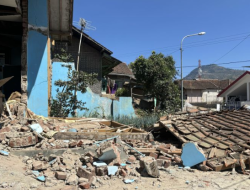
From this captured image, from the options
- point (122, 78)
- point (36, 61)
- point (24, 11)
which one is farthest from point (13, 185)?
point (122, 78)

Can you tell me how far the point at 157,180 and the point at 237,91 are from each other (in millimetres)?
21716

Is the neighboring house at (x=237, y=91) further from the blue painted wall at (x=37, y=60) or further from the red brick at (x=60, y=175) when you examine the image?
the red brick at (x=60, y=175)

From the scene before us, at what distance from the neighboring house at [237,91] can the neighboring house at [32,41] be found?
56.6ft

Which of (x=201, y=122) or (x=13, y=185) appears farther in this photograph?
(x=201, y=122)

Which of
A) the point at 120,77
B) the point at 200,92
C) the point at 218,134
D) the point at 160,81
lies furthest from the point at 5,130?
the point at 200,92

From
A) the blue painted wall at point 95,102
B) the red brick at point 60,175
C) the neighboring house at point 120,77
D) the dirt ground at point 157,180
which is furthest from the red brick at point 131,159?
the neighboring house at point 120,77

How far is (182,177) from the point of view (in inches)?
174

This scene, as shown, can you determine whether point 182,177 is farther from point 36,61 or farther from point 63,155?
point 36,61

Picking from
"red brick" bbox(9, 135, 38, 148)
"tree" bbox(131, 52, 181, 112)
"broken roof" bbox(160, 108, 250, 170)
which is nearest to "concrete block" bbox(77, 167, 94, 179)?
"red brick" bbox(9, 135, 38, 148)

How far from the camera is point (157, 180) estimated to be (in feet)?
13.5

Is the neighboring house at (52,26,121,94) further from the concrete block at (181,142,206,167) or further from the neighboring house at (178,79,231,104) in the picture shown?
the neighboring house at (178,79,231,104)

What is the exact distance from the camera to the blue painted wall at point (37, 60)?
728cm

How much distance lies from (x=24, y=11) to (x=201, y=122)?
7.62 m

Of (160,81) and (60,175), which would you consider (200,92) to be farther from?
(60,175)
